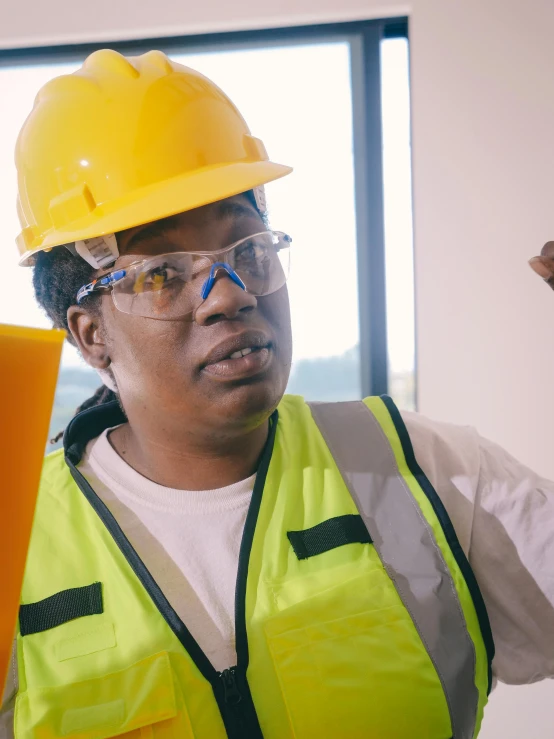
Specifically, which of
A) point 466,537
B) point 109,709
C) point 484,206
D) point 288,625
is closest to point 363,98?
point 484,206

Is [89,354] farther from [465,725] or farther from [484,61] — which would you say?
[484,61]

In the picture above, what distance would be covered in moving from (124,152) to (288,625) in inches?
29.9

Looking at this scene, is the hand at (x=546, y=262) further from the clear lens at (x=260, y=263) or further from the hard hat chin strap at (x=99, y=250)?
the hard hat chin strap at (x=99, y=250)

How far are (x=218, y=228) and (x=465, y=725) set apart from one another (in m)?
0.84

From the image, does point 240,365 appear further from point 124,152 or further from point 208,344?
point 124,152

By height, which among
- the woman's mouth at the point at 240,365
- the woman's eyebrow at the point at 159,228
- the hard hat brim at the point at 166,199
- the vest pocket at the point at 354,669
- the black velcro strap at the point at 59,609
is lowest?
the vest pocket at the point at 354,669

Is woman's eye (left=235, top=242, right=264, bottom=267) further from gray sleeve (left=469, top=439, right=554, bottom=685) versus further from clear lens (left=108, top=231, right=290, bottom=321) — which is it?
gray sleeve (left=469, top=439, right=554, bottom=685)

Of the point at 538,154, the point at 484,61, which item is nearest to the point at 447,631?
the point at 538,154

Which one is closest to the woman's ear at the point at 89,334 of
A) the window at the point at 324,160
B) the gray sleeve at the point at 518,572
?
the gray sleeve at the point at 518,572

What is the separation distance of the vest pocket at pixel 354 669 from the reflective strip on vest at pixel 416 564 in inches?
0.9

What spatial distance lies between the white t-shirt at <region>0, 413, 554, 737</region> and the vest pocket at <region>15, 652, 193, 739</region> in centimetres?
12

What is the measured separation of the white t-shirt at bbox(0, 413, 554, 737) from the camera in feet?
3.38

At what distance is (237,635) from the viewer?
96cm

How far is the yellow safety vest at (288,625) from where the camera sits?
92cm
